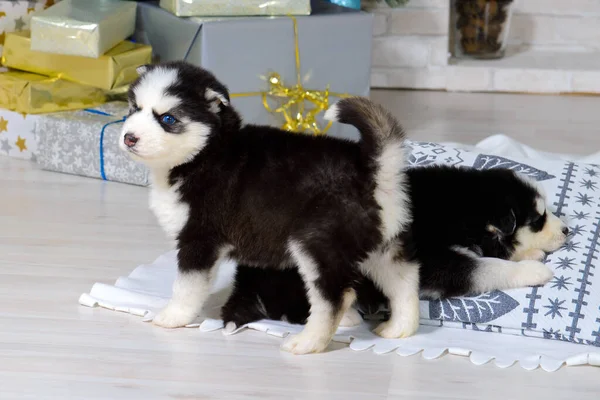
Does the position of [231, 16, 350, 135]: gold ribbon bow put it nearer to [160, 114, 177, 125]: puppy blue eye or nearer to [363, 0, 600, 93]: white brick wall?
[363, 0, 600, 93]: white brick wall

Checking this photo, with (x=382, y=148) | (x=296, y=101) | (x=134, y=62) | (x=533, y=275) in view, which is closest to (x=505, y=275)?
(x=533, y=275)

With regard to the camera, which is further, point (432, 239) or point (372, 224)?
point (432, 239)

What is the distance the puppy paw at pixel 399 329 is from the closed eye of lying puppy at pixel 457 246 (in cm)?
7

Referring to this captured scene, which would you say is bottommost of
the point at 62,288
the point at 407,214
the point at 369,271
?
the point at 62,288

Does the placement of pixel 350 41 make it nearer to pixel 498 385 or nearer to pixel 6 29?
pixel 6 29

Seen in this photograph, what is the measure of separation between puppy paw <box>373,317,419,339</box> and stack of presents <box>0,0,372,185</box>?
115cm

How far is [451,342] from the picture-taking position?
1686mm

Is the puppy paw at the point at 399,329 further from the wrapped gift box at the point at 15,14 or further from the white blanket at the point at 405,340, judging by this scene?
the wrapped gift box at the point at 15,14

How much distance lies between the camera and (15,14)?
2975 mm

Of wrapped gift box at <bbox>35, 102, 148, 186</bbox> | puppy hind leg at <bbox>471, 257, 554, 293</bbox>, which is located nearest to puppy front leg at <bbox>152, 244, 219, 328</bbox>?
puppy hind leg at <bbox>471, 257, 554, 293</bbox>

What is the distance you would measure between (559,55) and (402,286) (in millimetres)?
2578

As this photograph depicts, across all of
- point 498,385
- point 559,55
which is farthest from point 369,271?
point 559,55

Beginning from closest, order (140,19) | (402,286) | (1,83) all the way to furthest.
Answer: (402,286), (1,83), (140,19)

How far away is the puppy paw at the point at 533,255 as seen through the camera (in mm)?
1806
